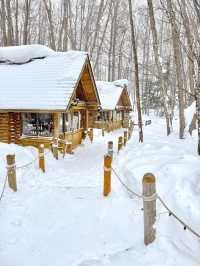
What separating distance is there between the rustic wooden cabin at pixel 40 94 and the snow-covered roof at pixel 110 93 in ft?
34.1

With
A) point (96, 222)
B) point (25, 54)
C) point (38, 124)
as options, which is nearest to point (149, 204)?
point (96, 222)

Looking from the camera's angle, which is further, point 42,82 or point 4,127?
point 42,82

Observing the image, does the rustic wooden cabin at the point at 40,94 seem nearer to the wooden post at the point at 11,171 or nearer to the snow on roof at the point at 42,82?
the snow on roof at the point at 42,82

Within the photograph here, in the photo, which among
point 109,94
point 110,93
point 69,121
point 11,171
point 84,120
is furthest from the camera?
point 110,93

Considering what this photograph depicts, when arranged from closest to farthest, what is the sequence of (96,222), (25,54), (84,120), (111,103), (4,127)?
1. (96,222)
2. (4,127)
3. (25,54)
4. (84,120)
5. (111,103)

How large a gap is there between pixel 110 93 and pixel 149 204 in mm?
25415

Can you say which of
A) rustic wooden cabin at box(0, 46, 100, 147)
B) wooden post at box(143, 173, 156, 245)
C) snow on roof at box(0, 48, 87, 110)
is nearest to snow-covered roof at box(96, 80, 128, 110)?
rustic wooden cabin at box(0, 46, 100, 147)

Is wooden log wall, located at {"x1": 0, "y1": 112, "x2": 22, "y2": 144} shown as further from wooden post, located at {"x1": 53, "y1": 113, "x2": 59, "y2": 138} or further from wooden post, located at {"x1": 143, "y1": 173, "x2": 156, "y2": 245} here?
wooden post, located at {"x1": 143, "y1": 173, "x2": 156, "y2": 245}

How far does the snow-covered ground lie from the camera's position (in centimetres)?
435

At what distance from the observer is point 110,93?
2920cm

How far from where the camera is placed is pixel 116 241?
4.91 meters

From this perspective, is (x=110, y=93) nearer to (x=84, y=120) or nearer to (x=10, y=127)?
(x=84, y=120)

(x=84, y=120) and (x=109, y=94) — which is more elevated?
(x=109, y=94)

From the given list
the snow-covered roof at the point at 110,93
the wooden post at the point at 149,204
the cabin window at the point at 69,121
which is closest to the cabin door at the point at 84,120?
the cabin window at the point at 69,121
